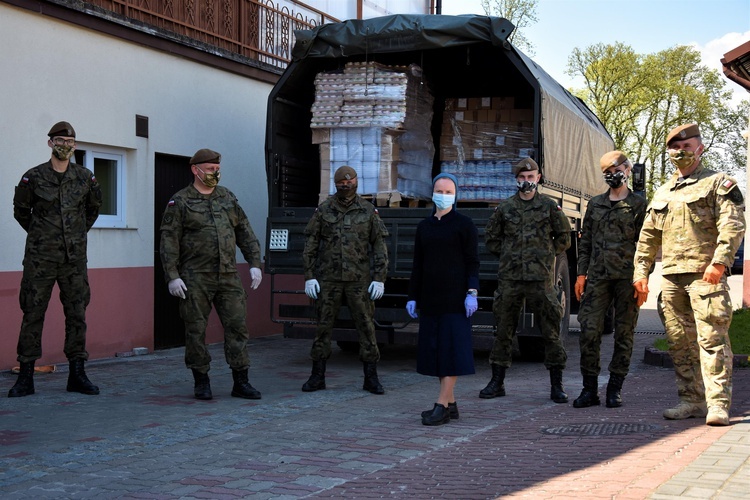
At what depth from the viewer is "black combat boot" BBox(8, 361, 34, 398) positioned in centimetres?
808

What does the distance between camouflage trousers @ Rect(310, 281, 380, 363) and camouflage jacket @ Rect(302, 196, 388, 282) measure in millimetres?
90

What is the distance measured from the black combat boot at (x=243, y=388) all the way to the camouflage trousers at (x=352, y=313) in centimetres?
73

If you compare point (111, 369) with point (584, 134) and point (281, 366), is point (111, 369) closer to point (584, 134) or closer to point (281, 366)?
point (281, 366)

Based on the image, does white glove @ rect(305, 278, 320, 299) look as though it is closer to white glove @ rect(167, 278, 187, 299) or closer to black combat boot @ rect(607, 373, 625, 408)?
white glove @ rect(167, 278, 187, 299)

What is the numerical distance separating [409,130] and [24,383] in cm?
457

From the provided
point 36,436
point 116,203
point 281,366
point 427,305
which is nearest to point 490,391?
point 427,305

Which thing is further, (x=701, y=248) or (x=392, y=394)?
(x=392, y=394)

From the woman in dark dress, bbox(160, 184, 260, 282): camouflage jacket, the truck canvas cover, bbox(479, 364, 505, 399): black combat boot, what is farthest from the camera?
the truck canvas cover

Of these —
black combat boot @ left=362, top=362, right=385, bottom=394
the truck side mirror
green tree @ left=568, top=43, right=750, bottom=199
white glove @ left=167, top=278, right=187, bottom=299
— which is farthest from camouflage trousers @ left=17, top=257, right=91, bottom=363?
green tree @ left=568, top=43, right=750, bottom=199

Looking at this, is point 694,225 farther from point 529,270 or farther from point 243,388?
point 243,388

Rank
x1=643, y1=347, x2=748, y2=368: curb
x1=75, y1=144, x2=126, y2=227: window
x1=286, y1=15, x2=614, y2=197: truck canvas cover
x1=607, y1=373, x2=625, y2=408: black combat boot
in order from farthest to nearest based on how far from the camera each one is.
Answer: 1. x1=75, y1=144, x2=126, y2=227: window
2. x1=643, y1=347, x2=748, y2=368: curb
3. x1=286, y1=15, x2=614, y2=197: truck canvas cover
4. x1=607, y1=373, x2=625, y2=408: black combat boot

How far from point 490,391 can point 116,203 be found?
5228mm

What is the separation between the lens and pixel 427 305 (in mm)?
7121

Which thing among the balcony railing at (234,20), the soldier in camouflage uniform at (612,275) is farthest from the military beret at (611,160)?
the balcony railing at (234,20)
